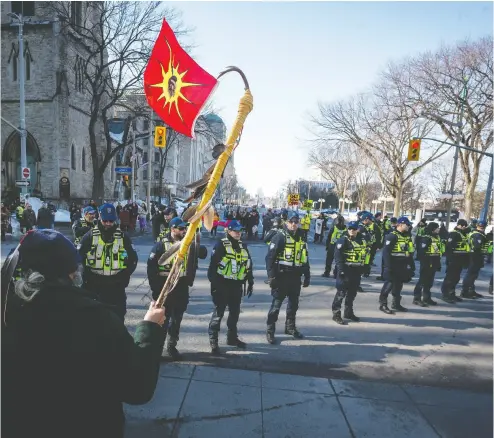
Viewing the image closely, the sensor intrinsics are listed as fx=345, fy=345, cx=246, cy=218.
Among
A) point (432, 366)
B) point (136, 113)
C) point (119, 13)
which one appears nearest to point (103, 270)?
point (432, 366)

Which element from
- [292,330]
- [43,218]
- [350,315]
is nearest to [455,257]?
[350,315]

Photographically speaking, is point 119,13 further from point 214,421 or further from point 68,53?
point 214,421

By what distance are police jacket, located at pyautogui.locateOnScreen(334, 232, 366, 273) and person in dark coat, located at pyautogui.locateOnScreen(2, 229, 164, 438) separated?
17.2 feet

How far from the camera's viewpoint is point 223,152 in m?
2.19

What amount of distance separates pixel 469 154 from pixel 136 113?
21.9 metres

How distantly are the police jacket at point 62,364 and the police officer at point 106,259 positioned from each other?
317 centimetres

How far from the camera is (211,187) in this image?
2094mm

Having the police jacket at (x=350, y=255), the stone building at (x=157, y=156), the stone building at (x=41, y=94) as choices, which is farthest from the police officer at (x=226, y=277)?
the stone building at (x=41, y=94)

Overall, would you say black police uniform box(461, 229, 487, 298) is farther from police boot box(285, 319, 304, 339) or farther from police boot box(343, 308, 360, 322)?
police boot box(285, 319, 304, 339)

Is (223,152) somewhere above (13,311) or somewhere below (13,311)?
above

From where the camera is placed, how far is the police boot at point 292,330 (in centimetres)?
568

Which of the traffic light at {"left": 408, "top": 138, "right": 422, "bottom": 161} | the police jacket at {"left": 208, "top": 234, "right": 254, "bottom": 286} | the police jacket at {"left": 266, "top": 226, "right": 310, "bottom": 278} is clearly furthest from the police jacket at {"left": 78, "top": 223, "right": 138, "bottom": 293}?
the traffic light at {"left": 408, "top": 138, "right": 422, "bottom": 161}

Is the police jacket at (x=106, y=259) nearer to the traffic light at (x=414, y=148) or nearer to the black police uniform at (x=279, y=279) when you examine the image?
the black police uniform at (x=279, y=279)

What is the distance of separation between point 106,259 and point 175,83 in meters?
2.90
